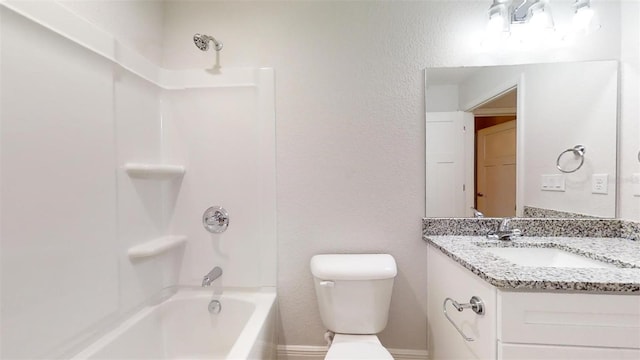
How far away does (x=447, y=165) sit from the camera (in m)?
1.53

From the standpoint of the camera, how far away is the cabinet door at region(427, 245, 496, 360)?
2.95 ft

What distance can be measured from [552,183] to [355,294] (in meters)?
1.23

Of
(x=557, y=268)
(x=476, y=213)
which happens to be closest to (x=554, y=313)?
(x=557, y=268)

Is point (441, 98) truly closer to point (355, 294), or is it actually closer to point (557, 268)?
point (557, 268)

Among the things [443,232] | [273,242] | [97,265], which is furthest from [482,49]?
[97,265]

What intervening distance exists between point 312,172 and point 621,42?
181 centimetres

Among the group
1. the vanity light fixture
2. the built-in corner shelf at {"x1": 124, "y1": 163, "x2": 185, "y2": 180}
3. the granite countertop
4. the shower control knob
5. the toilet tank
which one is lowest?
the toilet tank

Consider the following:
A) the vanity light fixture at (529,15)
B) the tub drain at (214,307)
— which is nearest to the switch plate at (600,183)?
the vanity light fixture at (529,15)

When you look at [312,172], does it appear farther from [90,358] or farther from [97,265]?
[90,358]

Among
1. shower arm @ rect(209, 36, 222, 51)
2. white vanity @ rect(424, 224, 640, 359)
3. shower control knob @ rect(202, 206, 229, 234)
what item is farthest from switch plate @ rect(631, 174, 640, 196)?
shower arm @ rect(209, 36, 222, 51)

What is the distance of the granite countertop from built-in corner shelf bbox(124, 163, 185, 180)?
1.47 metres

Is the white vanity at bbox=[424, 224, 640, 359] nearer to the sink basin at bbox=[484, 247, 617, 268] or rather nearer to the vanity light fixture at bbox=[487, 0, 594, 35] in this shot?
the sink basin at bbox=[484, 247, 617, 268]

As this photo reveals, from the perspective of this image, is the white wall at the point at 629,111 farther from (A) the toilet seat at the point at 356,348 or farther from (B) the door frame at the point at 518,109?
(A) the toilet seat at the point at 356,348

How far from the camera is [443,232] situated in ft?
4.99
